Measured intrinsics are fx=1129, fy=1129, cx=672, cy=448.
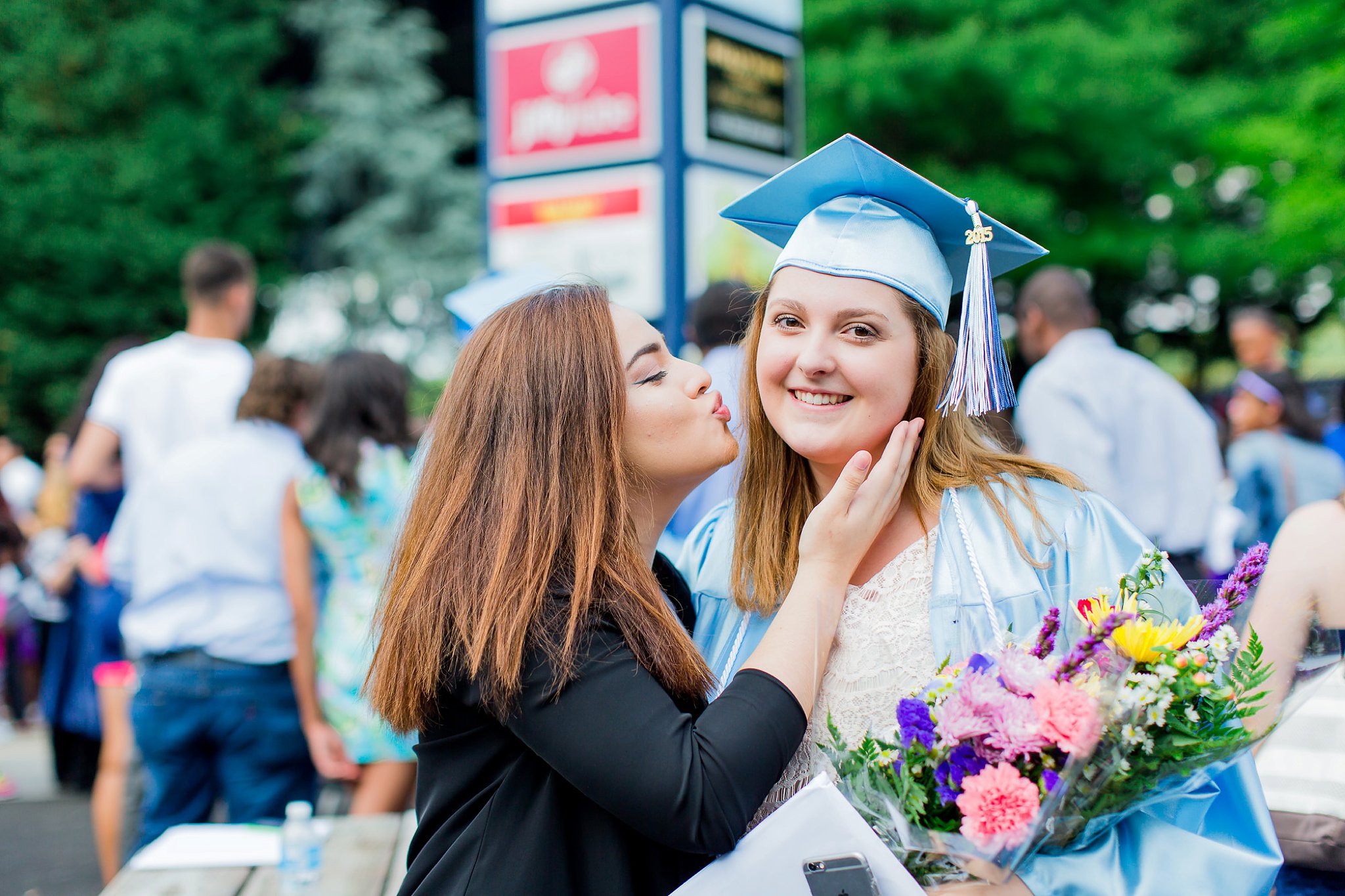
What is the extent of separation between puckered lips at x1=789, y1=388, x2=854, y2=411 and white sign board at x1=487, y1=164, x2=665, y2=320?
13.6 feet

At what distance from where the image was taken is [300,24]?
57.4 feet

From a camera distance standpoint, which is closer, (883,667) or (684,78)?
(883,667)

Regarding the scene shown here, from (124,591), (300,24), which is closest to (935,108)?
(300,24)

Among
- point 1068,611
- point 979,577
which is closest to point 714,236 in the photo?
point 979,577

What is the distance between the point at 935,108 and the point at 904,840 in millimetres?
15289

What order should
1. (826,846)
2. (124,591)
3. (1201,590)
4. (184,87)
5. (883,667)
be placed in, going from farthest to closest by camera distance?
(184,87) → (124,591) → (883,667) → (1201,590) → (826,846)

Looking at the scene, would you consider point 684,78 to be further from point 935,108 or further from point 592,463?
point 935,108

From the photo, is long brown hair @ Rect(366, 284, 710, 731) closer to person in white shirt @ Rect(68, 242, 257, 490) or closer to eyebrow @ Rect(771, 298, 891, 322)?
eyebrow @ Rect(771, 298, 891, 322)

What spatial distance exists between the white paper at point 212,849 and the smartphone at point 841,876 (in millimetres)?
1581

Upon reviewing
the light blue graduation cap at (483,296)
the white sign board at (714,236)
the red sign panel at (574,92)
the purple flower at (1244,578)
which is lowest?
the purple flower at (1244,578)

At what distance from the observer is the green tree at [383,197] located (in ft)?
55.7

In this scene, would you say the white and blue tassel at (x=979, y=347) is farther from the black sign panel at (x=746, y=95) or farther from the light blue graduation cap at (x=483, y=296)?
the black sign panel at (x=746, y=95)

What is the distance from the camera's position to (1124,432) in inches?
184

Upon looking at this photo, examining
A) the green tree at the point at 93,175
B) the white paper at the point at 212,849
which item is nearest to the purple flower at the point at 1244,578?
the white paper at the point at 212,849
